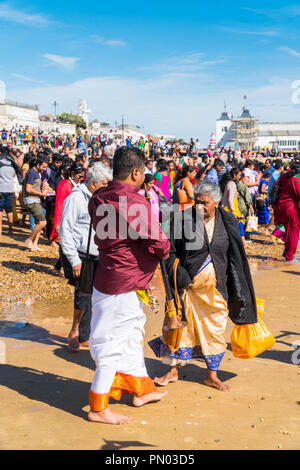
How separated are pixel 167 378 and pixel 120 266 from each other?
143 cm

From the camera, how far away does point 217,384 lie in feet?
14.3

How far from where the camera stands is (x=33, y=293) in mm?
7527

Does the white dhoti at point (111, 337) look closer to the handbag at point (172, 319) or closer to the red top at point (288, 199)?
the handbag at point (172, 319)

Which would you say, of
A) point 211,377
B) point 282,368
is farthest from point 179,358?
point 282,368

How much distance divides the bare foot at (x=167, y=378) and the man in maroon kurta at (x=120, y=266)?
0.78 m

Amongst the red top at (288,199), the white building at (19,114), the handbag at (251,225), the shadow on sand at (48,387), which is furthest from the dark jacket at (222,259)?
the white building at (19,114)

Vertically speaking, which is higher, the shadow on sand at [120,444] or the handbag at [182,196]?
the handbag at [182,196]

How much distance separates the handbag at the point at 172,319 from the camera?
3.90 m

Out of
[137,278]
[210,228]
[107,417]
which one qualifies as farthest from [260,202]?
[107,417]

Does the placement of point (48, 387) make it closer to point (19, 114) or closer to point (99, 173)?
point (99, 173)

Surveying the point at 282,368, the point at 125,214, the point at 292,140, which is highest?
the point at 292,140

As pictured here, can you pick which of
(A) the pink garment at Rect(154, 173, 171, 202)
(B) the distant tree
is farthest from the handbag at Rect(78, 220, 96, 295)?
(B) the distant tree

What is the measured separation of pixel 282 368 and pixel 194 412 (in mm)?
1345

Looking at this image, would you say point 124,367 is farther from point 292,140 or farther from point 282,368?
point 292,140
